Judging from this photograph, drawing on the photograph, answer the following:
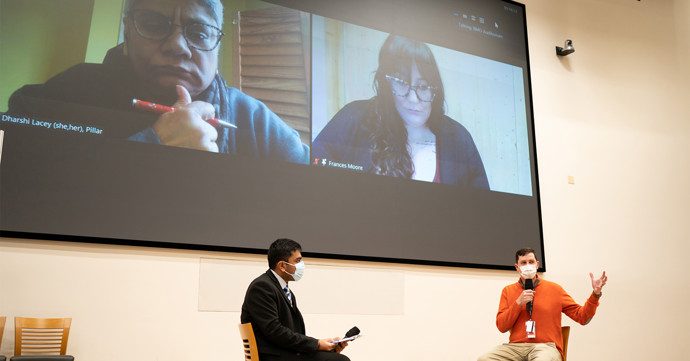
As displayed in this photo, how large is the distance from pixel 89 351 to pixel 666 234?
6308 millimetres

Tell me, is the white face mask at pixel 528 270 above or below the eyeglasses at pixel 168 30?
below

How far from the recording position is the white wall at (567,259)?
4168mm

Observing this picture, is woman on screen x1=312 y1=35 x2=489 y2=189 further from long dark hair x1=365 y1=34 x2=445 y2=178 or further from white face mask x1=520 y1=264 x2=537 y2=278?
white face mask x1=520 y1=264 x2=537 y2=278

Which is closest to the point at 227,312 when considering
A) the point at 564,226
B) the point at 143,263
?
the point at 143,263

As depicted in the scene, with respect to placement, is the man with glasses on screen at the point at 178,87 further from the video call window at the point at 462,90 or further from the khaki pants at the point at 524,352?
the khaki pants at the point at 524,352

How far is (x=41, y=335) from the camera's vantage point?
3889 mm

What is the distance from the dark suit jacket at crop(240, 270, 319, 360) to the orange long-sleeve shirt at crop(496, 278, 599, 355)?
1.70 metres

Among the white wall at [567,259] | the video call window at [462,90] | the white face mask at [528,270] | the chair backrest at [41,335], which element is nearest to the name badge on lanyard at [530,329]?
the white face mask at [528,270]

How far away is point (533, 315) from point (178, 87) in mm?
3166

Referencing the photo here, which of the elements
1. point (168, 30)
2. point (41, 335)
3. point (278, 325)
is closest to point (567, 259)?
point (278, 325)

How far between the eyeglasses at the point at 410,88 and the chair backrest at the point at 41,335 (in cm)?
346

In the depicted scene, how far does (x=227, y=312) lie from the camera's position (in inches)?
182

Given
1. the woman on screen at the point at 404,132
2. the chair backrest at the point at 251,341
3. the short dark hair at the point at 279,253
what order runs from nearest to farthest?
the chair backrest at the point at 251,341 < the short dark hair at the point at 279,253 < the woman on screen at the point at 404,132

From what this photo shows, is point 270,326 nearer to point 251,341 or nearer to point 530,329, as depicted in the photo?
point 251,341
